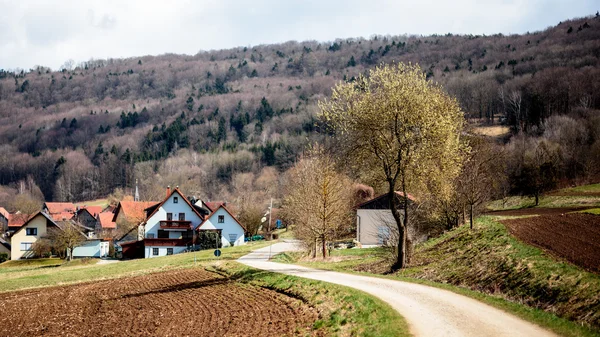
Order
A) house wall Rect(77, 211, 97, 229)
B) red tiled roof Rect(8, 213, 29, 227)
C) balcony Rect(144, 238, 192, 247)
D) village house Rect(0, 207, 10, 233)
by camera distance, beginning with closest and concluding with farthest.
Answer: balcony Rect(144, 238, 192, 247) → red tiled roof Rect(8, 213, 29, 227) → village house Rect(0, 207, 10, 233) → house wall Rect(77, 211, 97, 229)

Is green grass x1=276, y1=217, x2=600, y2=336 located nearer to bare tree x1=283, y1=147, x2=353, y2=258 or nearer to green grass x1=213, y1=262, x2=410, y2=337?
green grass x1=213, y1=262, x2=410, y2=337

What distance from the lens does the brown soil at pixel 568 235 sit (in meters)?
19.0

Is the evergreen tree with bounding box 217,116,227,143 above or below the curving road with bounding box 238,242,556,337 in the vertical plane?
above

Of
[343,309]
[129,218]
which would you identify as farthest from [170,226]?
[343,309]

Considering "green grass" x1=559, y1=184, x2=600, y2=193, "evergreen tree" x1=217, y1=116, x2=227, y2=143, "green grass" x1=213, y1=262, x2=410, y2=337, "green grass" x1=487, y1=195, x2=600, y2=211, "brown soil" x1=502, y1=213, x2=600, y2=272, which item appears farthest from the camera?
"evergreen tree" x1=217, y1=116, x2=227, y2=143

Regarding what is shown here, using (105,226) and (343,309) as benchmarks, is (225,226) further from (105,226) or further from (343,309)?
(343,309)

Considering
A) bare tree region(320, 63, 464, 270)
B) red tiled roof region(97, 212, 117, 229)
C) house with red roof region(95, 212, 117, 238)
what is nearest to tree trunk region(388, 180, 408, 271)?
bare tree region(320, 63, 464, 270)

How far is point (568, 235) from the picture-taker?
2438 centimetres

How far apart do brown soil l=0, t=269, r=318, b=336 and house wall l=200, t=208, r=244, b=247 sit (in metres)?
37.7

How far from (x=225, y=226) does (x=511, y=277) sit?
53147mm

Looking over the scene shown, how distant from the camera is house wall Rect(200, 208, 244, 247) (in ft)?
225

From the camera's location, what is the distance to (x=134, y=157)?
176875mm

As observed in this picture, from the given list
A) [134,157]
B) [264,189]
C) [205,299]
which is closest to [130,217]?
[264,189]

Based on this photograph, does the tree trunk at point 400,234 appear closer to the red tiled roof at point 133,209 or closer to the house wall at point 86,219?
the red tiled roof at point 133,209
